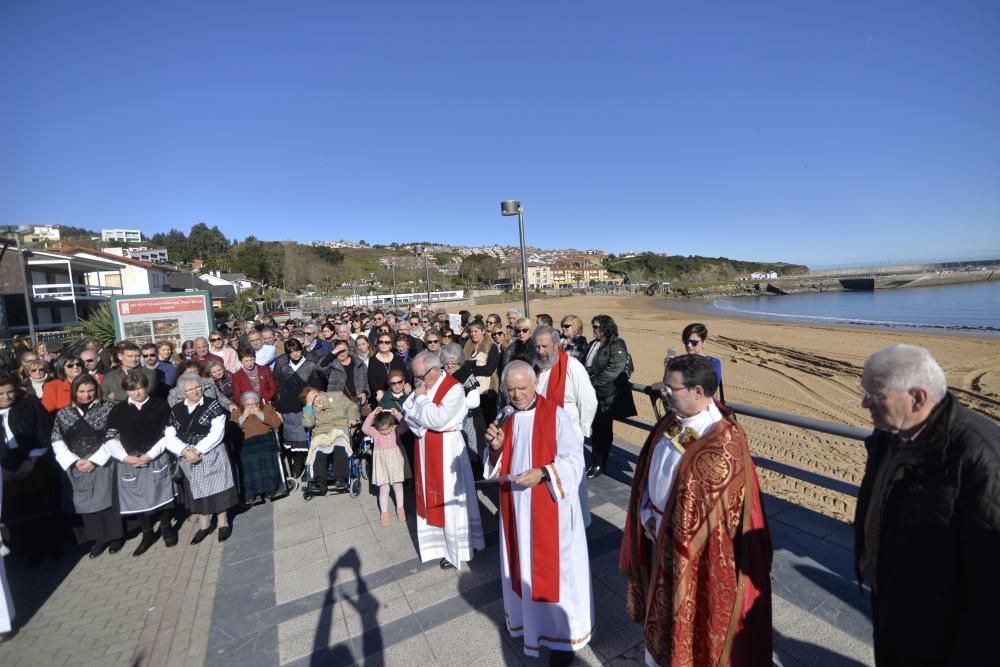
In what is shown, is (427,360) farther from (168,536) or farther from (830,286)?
(830,286)

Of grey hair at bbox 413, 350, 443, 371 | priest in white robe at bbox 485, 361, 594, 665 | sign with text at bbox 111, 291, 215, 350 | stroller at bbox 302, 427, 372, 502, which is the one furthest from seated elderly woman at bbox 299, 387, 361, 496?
sign with text at bbox 111, 291, 215, 350

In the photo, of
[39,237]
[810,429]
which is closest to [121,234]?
[39,237]

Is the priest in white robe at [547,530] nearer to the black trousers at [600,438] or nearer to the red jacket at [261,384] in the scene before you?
the black trousers at [600,438]

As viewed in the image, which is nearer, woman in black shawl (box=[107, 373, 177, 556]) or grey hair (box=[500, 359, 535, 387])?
grey hair (box=[500, 359, 535, 387])

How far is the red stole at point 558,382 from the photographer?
4.45 m

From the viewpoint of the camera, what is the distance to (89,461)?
14.9 feet

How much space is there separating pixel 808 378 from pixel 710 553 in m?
15.3

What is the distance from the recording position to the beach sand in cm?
748

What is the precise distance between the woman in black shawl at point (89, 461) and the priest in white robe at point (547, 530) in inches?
165

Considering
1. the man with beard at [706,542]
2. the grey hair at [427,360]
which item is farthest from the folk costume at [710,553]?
the grey hair at [427,360]

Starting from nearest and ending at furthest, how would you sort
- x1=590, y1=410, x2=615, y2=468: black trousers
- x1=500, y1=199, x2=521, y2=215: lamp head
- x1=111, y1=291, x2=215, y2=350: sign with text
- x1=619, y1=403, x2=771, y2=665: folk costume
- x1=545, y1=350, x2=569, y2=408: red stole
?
x1=619, y1=403, x2=771, y2=665: folk costume < x1=545, y1=350, x2=569, y2=408: red stole < x1=590, y1=410, x2=615, y2=468: black trousers < x1=500, y1=199, x2=521, y2=215: lamp head < x1=111, y1=291, x2=215, y2=350: sign with text

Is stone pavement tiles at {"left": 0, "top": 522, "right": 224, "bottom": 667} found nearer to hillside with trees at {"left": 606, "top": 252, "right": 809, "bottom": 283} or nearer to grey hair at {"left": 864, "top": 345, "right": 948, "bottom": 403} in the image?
grey hair at {"left": 864, "top": 345, "right": 948, "bottom": 403}

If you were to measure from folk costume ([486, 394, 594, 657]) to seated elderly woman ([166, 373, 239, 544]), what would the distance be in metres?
3.52

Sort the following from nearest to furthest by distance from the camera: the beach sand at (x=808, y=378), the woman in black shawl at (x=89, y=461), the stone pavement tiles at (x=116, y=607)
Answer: the stone pavement tiles at (x=116, y=607)
the woman in black shawl at (x=89, y=461)
the beach sand at (x=808, y=378)
